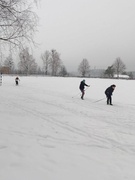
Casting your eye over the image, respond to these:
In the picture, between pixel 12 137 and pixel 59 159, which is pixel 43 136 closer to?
pixel 12 137

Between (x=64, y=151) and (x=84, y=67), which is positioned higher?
(x=84, y=67)

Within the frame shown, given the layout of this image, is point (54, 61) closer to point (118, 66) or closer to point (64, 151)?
point (118, 66)

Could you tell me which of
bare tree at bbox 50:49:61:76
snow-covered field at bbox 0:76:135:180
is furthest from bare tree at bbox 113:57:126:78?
snow-covered field at bbox 0:76:135:180

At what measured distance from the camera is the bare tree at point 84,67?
94312 mm

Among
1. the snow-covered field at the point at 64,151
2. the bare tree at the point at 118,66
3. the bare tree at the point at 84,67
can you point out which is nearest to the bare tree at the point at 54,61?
the bare tree at the point at 84,67

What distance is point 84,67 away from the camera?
9444 cm

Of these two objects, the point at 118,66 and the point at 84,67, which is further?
the point at 84,67

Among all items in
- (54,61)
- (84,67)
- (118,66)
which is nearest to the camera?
(54,61)

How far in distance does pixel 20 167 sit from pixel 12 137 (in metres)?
1.81

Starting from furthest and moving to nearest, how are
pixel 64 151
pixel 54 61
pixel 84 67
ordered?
pixel 84 67 < pixel 54 61 < pixel 64 151

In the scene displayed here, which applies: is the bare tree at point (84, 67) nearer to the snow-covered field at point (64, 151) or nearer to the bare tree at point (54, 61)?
the bare tree at point (54, 61)

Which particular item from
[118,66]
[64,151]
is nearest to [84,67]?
[118,66]

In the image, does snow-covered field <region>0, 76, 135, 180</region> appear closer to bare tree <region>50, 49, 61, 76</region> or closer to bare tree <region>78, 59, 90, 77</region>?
bare tree <region>50, 49, 61, 76</region>

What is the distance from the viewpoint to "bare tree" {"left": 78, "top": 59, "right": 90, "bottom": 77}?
309 ft
